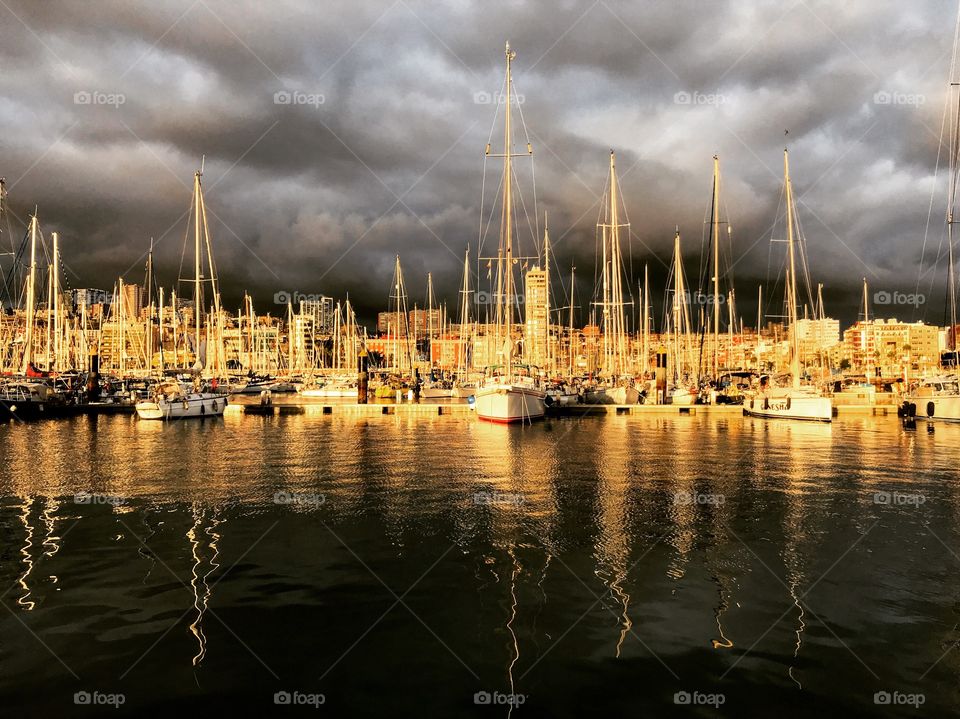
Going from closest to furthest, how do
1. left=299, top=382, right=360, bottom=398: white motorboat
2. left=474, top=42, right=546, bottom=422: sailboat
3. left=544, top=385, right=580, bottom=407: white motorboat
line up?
left=474, top=42, right=546, bottom=422: sailboat < left=544, top=385, right=580, bottom=407: white motorboat < left=299, top=382, right=360, bottom=398: white motorboat

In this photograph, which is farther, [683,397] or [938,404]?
[683,397]

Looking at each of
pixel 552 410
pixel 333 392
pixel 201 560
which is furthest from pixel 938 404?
pixel 333 392

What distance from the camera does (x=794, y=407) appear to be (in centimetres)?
5300

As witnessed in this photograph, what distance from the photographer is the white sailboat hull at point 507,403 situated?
47906mm

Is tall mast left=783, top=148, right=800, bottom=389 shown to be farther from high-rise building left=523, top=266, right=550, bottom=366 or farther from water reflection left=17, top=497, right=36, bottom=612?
water reflection left=17, top=497, right=36, bottom=612

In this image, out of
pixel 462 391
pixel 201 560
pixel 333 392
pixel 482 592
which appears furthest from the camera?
pixel 462 391

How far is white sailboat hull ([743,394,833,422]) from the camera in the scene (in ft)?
169

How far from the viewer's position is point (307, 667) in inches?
371

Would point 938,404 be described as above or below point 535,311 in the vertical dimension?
below

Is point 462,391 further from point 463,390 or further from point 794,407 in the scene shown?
point 794,407

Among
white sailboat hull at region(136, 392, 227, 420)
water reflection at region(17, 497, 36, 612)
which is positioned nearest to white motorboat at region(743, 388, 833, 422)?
white sailboat hull at region(136, 392, 227, 420)

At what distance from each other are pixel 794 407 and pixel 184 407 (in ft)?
164

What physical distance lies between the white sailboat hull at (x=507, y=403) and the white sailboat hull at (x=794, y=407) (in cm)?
1995

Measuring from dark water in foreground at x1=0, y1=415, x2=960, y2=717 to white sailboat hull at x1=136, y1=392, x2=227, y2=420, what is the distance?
1177 inches
